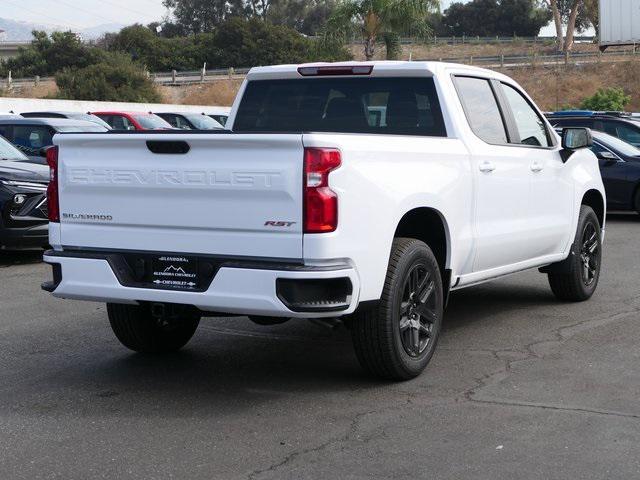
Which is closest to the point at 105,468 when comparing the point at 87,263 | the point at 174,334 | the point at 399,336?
the point at 87,263

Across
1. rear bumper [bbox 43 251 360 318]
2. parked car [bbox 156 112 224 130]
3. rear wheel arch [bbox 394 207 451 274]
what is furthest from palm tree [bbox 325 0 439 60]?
rear bumper [bbox 43 251 360 318]

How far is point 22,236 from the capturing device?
40.0ft

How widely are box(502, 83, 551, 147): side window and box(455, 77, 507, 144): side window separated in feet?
0.98

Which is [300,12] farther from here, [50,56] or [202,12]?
[50,56]

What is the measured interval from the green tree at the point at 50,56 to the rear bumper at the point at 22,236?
215 feet

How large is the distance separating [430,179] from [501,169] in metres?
1.20

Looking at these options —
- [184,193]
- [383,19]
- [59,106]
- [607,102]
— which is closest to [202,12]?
[607,102]

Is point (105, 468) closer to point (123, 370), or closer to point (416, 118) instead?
point (123, 370)

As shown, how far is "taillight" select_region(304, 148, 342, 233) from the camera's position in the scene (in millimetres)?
5582

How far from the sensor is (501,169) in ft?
25.0

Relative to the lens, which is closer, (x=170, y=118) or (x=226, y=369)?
(x=226, y=369)

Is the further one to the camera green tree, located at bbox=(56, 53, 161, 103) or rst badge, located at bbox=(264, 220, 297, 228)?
green tree, located at bbox=(56, 53, 161, 103)

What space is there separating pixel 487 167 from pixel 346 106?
1.07m

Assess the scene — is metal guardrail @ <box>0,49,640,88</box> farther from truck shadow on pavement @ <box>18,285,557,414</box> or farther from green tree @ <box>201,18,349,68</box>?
truck shadow on pavement @ <box>18,285,557,414</box>
